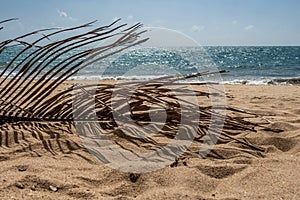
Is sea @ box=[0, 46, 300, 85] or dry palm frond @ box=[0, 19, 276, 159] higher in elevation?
dry palm frond @ box=[0, 19, 276, 159]

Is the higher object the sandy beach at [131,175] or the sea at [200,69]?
the sandy beach at [131,175]

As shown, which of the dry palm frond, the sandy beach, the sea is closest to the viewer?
the sandy beach

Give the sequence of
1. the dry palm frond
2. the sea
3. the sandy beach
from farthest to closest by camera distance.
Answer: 1. the sea
2. the dry palm frond
3. the sandy beach

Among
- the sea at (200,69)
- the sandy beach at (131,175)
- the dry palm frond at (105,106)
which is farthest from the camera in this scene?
the sea at (200,69)

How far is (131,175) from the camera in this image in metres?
1.29

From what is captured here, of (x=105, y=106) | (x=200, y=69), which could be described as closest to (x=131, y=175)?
(x=105, y=106)

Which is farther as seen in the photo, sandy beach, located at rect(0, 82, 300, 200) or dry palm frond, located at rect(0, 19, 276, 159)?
dry palm frond, located at rect(0, 19, 276, 159)

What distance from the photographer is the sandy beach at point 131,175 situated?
3.73 ft

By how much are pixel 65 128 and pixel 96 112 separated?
0.73 ft

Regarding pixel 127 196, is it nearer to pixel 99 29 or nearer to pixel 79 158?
pixel 79 158

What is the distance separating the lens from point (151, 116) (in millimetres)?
2023

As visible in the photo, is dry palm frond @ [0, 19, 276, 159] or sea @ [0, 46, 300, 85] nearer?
dry palm frond @ [0, 19, 276, 159]

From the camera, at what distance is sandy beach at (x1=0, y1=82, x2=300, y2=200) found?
1.14m

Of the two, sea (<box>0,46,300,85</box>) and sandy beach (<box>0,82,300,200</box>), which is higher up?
sandy beach (<box>0,82,300,200</box>)
